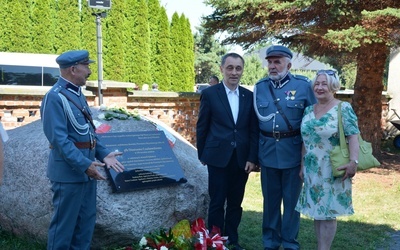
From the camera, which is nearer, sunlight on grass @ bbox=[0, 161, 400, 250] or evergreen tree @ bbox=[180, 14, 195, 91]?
sunlight on grass @ bbox=[0, 161, 400, 250]

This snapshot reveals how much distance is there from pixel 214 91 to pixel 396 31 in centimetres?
528

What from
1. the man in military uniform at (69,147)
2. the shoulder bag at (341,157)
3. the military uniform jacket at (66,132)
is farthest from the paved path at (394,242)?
the military uniform jacket at (66,132)

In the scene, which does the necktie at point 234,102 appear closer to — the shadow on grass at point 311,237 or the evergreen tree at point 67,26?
the shadow on grass at point 311,237

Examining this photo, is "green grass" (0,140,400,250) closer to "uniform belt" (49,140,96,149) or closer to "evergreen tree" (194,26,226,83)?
"uniform belt" (49,140,96,149)

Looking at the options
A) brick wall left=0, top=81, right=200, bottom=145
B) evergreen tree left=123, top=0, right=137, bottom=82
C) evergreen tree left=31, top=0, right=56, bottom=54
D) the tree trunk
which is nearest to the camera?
brick wall left=0, top=81, right=200, bottom=145

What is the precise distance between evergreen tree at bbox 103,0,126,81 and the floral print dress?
13.4 meters

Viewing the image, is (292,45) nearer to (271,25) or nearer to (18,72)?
(271,25)

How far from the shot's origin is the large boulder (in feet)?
13.4

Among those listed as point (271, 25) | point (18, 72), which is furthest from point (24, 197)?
point (18, 72)

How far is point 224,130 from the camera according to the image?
4168 millimetres

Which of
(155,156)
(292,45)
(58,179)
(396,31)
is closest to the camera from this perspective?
(58,179)

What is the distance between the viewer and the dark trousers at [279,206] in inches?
161

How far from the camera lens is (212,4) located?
912cm

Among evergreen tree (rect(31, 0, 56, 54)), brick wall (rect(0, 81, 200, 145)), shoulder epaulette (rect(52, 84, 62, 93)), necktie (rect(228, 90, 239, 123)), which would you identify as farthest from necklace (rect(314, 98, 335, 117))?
evergreen tree (rect(31, 0, 56, 54))
